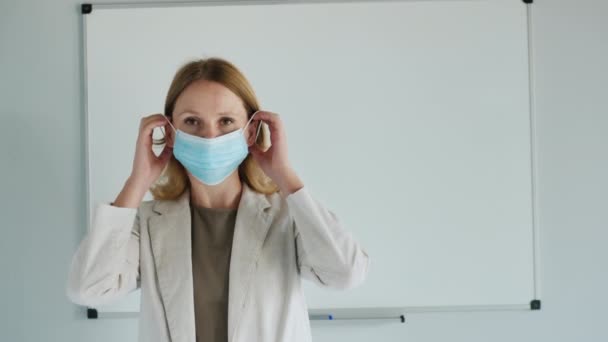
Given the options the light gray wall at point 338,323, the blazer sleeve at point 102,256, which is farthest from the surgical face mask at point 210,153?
the light gray wall at point 338,323

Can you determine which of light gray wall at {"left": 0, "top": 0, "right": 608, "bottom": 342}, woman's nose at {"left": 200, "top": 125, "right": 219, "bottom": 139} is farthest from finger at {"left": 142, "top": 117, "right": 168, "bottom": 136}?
light gray wall at {"left": 0, "top": 0, "right": 608, "bottom": 342}

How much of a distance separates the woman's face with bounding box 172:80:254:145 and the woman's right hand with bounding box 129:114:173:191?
4 centimetres

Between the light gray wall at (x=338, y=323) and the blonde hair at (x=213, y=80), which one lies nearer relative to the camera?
the blonde hair at (x=213, y=80)

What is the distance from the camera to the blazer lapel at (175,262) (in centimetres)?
134

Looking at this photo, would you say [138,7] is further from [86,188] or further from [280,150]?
[280,150]

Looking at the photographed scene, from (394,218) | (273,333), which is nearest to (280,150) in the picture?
(273,333)

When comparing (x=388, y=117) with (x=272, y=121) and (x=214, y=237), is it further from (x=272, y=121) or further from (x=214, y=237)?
(x=214, y=237)

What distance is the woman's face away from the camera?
4.59 ft

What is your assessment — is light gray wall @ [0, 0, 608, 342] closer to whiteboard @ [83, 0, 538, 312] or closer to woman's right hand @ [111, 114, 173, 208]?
whiteboard @ [83, 0, 538, 312]

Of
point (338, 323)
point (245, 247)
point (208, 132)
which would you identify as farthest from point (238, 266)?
point (338, 323)

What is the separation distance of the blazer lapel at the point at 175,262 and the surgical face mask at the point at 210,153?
0.10m

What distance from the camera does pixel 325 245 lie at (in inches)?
52.8

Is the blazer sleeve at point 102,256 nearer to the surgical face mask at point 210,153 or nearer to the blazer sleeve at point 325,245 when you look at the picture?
the surgical face mask at point 210,153

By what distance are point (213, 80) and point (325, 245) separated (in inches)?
17.9
